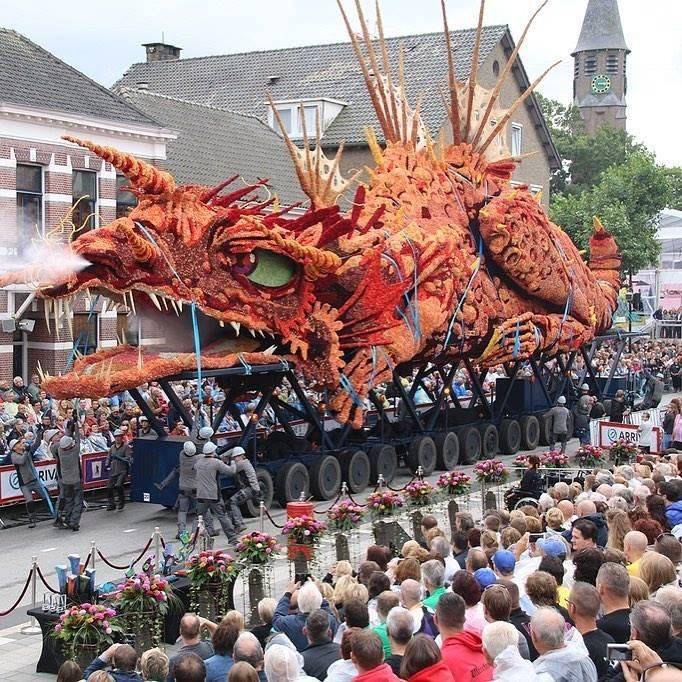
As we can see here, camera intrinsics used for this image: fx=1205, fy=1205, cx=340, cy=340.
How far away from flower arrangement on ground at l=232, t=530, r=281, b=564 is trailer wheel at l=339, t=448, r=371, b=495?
7.41m

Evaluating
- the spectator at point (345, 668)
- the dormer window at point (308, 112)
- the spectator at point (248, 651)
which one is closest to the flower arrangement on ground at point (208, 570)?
the spectator at point (248, 651)

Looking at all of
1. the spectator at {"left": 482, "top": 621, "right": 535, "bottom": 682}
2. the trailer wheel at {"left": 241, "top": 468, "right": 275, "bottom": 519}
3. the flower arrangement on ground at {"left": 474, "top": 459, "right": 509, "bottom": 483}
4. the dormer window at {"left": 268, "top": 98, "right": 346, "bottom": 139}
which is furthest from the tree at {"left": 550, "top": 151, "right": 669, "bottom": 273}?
the spectator at {"left": 482, "top": 621, "right": 535, "bottom": 682}

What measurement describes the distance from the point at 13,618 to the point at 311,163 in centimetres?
896

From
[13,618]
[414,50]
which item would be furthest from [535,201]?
[414,50]

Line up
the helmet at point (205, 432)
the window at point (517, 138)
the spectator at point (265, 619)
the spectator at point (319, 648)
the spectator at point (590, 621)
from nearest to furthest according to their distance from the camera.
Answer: the spectator at point (590, 621)
the spectator at point (319, 648)
the spectator at point (265, 619)
the helmet at point (205, 432)
the window at point (517, 138)

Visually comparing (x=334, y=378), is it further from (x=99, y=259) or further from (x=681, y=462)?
(x=681, y=462)

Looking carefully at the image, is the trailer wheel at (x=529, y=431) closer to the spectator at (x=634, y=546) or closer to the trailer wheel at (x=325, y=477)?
the trailer wheel at (x=325, y=477)

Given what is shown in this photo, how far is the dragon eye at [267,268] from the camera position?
56.2 ft

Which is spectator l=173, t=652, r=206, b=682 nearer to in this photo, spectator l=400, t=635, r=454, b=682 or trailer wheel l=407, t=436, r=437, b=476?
spectator l=400, t=635, r=454, b=682

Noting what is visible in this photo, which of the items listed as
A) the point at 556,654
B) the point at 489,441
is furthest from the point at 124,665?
the point at 489,441

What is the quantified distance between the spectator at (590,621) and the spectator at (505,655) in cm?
63

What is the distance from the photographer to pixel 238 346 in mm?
17562

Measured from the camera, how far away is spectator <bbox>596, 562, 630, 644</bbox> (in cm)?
747

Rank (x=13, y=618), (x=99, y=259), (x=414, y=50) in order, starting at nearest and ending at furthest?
(x=13, y=618) → (x=99, y=259) → (x=414, y=50)
